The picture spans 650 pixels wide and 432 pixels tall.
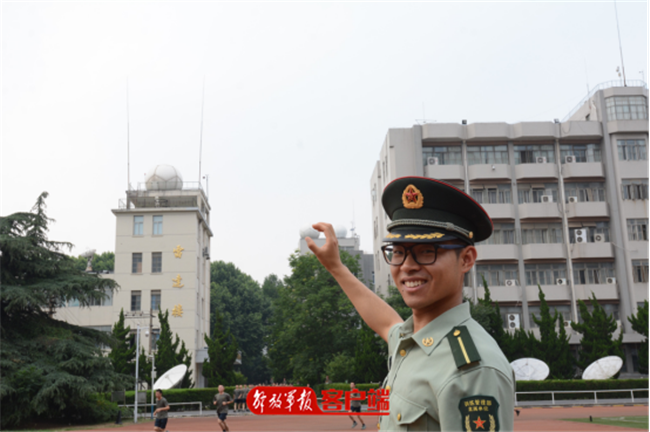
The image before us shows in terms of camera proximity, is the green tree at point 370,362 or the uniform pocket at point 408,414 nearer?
the uniform pocket at point 408,414

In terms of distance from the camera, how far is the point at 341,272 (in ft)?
10.0

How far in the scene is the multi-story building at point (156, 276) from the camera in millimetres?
43406

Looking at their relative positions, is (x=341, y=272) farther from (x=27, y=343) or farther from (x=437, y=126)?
(x=437, y=126)

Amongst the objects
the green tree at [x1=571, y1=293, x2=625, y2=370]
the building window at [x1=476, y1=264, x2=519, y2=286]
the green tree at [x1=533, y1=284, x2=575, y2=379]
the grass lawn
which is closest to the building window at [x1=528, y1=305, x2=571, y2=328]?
the building window at [x1=476, y1=264, x2=519, y2=286]

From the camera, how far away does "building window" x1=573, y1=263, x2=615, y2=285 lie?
132 ft

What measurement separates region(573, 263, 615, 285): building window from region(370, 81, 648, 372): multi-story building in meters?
0.07

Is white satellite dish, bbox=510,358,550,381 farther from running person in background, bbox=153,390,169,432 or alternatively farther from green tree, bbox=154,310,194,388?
running person in background, bbox=153,390,169,432

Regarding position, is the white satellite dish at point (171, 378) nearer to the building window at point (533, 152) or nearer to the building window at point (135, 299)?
the building window at point (135, 299)

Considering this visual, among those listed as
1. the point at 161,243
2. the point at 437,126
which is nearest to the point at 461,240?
the point at 437,126

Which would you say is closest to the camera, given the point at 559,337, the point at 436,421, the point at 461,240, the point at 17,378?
the point at 436,421

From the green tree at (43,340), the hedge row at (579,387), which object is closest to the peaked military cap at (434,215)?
the green tree at (43,340)

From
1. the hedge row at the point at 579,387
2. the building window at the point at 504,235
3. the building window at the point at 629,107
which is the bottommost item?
the hedge row at the point at 579,387

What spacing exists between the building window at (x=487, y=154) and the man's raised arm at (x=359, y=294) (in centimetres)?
4051

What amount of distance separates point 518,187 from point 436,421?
42529 mm
